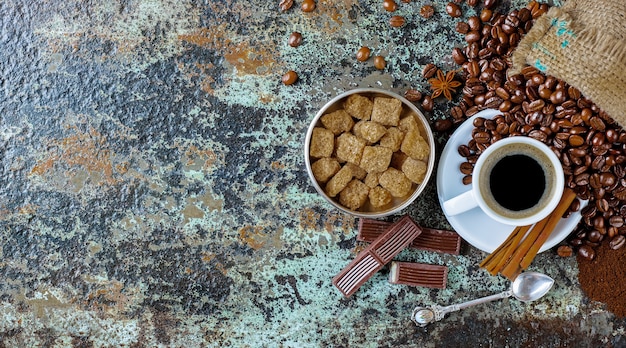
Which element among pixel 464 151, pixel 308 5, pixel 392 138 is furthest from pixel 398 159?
pixel 308 5

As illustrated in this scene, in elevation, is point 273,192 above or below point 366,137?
below

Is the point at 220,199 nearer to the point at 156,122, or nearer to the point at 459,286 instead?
the point at 156,122

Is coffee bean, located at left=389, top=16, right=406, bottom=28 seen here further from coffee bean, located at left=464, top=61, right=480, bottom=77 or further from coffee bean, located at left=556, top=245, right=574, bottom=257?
coffee bean, located at left=556, top=245, right=574, bottom=257

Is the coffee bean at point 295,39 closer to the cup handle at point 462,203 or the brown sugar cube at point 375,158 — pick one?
the brown sugar cube at point 375,158

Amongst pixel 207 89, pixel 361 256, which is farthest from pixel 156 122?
pixel 361 256

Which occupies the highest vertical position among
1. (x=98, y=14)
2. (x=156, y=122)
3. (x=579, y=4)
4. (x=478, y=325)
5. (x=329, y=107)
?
(x=579, y=4)
